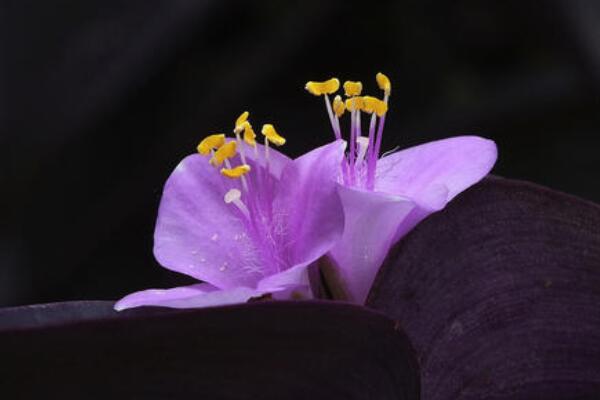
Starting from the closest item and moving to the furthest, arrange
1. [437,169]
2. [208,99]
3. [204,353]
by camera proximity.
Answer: [204,353], [437,169], [208,99]

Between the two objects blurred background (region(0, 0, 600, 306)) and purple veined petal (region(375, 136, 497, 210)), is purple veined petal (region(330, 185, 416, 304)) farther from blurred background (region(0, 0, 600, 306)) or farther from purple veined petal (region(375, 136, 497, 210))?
blurred background (region(0, 0, 600, 306))

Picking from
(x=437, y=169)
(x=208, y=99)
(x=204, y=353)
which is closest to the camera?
(x=204, y=353)

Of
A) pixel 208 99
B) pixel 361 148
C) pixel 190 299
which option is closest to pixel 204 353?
pixel 190 299

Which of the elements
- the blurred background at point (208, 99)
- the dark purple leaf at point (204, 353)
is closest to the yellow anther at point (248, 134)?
the dark purple leaf at point (204, 353)

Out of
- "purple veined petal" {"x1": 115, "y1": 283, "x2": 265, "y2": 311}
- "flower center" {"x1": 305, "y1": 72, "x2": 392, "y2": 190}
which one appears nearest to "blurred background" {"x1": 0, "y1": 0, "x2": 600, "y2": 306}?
"flower center" {"x1": 305, "y1": 72, "x2": 392, "y2": 190}

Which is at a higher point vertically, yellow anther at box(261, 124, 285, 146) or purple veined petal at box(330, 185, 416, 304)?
yellow anther at box(261, 124, 285, 146)

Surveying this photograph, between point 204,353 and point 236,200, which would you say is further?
point 236,200

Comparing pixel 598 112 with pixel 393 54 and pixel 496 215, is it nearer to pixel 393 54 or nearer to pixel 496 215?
pixel 393 54

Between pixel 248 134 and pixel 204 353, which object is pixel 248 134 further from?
pixel 204 353
